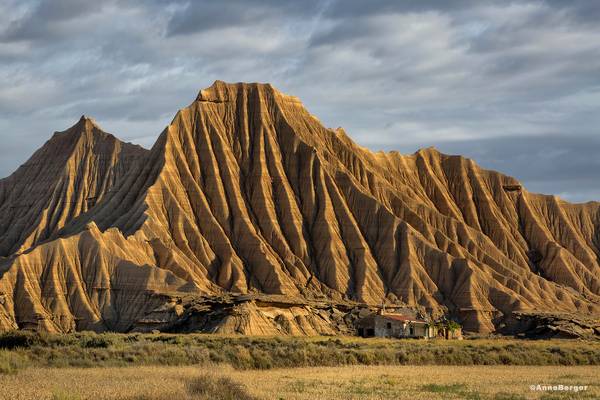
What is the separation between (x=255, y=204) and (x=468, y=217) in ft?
117

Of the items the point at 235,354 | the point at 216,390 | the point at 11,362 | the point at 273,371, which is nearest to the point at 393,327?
the point at 235,354

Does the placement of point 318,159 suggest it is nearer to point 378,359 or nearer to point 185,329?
point 185,329

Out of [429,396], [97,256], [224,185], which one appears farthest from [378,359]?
[224,185]

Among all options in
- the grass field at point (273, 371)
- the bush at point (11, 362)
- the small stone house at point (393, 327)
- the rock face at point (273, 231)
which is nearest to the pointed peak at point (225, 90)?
the rock face at point (273, 231)

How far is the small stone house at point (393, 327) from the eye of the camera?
99.0 m

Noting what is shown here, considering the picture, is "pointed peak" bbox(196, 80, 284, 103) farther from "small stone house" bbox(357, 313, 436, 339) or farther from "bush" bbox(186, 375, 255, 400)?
"bush" bbox(186, 375, 255, 400)

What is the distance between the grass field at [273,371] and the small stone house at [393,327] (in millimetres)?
28419

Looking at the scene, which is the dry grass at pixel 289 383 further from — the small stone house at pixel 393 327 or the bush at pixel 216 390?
the small stone house at pixel 393 327

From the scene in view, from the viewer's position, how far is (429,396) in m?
38.3

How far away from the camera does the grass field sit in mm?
36875

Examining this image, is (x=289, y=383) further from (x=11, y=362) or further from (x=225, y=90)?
(x=225, y=90)

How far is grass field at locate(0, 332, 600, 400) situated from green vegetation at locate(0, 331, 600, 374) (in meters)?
0.06

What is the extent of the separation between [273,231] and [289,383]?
3574 inches

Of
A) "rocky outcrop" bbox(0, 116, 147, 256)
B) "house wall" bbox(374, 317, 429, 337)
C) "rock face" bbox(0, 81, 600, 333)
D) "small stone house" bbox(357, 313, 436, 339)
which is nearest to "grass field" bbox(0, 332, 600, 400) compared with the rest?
"house wall" bbox(374, 317, 429, 337)
